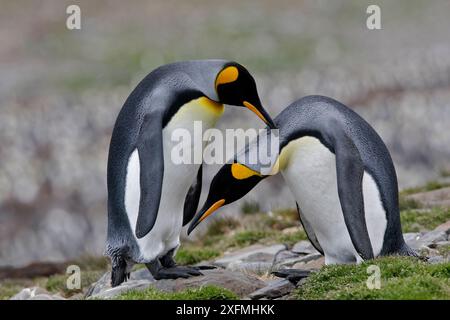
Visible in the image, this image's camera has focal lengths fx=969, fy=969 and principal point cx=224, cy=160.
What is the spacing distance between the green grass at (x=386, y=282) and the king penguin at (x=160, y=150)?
1173mm

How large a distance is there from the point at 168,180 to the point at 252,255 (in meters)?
3.22

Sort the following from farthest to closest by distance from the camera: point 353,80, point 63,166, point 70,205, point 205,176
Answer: point 353,80 → point 63,166 → point 70,205 → point 205,176

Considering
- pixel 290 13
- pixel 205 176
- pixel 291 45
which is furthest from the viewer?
pixel 290 13

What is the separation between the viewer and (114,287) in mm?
8422

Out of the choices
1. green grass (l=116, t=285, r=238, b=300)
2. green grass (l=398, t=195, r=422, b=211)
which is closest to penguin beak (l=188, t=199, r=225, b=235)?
green grass (l=116, t=285, r=238, b=300)

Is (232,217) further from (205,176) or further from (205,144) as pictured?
(205,176)

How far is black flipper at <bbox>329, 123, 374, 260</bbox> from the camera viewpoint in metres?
8.16

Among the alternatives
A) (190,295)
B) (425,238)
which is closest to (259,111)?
(190,295)

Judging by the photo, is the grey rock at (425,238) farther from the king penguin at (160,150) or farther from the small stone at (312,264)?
the king penguin at (160,150)

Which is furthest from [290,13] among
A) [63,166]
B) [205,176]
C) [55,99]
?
[205,176]

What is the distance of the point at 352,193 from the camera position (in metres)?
8.21

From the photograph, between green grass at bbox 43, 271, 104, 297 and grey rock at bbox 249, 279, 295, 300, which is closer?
grey rock at bbox 249, 279, 295, 300

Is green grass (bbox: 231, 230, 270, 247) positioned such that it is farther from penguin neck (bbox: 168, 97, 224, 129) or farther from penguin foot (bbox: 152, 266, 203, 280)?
penguin neck (bbox: 168, 97, 224, 129)

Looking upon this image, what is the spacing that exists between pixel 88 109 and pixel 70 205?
27.0ft
